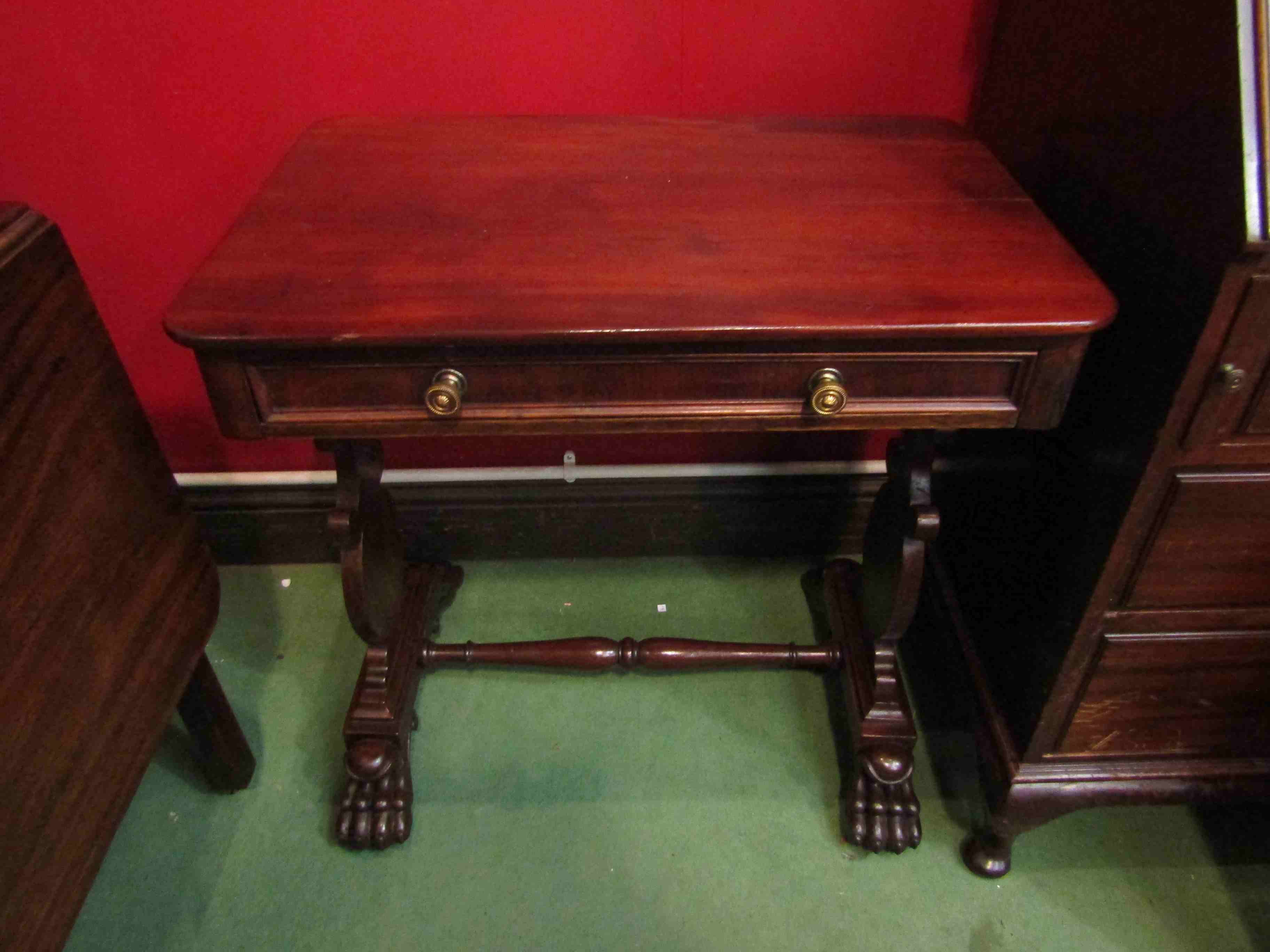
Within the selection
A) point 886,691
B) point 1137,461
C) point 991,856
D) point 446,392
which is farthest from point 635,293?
point 991,856

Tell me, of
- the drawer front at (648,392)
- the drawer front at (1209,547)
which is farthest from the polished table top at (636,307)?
the drawer front at (1209,547)

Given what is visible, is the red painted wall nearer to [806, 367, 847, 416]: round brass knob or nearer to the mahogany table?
the mahogany table

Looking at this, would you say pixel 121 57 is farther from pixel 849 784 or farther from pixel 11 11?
pixel 849 784

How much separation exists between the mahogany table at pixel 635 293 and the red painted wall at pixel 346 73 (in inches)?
6.0

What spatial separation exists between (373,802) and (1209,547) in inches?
35.9

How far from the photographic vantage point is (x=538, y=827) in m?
1.08

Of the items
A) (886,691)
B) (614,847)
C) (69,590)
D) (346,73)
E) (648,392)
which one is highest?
(346,73)

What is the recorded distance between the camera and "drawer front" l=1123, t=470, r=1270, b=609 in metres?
0.72

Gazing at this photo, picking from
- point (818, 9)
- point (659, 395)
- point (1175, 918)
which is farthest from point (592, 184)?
point (1175, 918)

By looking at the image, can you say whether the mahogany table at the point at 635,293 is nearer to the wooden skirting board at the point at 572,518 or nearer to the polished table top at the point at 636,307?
the polished table top at the point at 636,307

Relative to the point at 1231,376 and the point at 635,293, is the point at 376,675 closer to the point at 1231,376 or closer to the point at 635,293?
the point at 635,293

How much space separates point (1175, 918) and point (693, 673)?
2.03ft

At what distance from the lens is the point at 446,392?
0.69 meters

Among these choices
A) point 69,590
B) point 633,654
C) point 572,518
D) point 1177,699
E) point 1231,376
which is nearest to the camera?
point 1231,376
